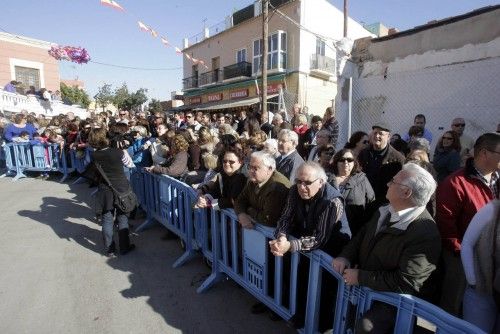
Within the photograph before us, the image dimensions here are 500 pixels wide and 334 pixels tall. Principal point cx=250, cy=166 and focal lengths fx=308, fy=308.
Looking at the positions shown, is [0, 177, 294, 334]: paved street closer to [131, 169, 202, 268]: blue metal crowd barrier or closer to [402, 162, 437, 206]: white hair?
[131, 169, 202, 268]: blue metal crowd barrier

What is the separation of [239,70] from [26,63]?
14.8 metres

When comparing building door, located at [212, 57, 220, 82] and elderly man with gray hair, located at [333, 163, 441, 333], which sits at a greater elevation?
building door, located at [212, 57, 220, 82]

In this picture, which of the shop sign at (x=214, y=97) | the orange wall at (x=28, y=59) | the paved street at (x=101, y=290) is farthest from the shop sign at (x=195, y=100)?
the paved street at (x=101, y=290)

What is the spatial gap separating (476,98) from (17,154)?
11867 mm

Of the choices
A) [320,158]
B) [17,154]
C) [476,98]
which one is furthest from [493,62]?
[17,154]

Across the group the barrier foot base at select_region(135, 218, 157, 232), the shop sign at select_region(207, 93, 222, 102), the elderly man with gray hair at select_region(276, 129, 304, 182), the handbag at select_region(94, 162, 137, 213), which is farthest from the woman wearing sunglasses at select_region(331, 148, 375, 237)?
the shop sign at select_region(207, 93, 222, 102)

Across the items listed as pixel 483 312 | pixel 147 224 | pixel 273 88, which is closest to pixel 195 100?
pixel 273 88

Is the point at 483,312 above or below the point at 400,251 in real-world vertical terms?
below

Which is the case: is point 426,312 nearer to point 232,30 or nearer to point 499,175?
point 499,175

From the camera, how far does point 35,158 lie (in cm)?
905

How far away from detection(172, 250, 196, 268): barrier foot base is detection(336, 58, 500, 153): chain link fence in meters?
5.15

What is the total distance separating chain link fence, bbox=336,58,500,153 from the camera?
6117mm

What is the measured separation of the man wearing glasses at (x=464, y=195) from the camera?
2297 mm

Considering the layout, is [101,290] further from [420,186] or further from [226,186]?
[420,186]
